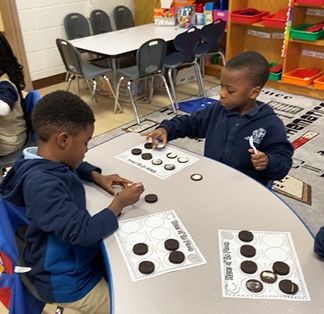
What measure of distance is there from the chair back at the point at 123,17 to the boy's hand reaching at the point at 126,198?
13.6 ft

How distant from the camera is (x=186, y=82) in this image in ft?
15.0

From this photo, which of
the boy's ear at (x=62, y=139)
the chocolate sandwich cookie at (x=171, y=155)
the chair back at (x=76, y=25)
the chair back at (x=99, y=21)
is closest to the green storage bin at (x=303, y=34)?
the chair back at (x=99, y=21)

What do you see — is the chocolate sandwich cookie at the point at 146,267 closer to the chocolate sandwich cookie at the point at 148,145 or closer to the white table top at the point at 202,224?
the white table top at the point at 202,224

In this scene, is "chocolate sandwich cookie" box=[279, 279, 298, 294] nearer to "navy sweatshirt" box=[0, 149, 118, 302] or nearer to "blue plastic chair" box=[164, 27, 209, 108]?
"navy sweatshirt" box=[0, 149, 118, 302]

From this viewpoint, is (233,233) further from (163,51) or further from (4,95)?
(163,51)

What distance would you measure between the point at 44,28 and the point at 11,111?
2.76 m

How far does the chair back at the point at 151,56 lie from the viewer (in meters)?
3.31

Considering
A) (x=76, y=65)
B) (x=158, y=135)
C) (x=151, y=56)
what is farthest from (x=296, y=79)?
(x=158, y=135)

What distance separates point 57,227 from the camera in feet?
3.33

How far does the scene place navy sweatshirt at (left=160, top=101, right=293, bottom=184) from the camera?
1.52m

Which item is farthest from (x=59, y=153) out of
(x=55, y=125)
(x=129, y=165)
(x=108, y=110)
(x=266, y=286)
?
(x=108, y=110)

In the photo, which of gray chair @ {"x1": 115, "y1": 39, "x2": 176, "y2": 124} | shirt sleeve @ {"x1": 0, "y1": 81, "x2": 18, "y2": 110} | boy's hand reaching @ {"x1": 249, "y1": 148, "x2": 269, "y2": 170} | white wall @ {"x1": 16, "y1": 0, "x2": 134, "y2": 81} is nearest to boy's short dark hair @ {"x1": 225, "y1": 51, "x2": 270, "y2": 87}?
boy's hand reaching @ {"x1": 249, "y1": 148, "x2": 269, "y2": 170}

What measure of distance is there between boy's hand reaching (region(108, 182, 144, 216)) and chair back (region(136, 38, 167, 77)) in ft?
7.53

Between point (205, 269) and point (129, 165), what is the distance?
0.60 m
